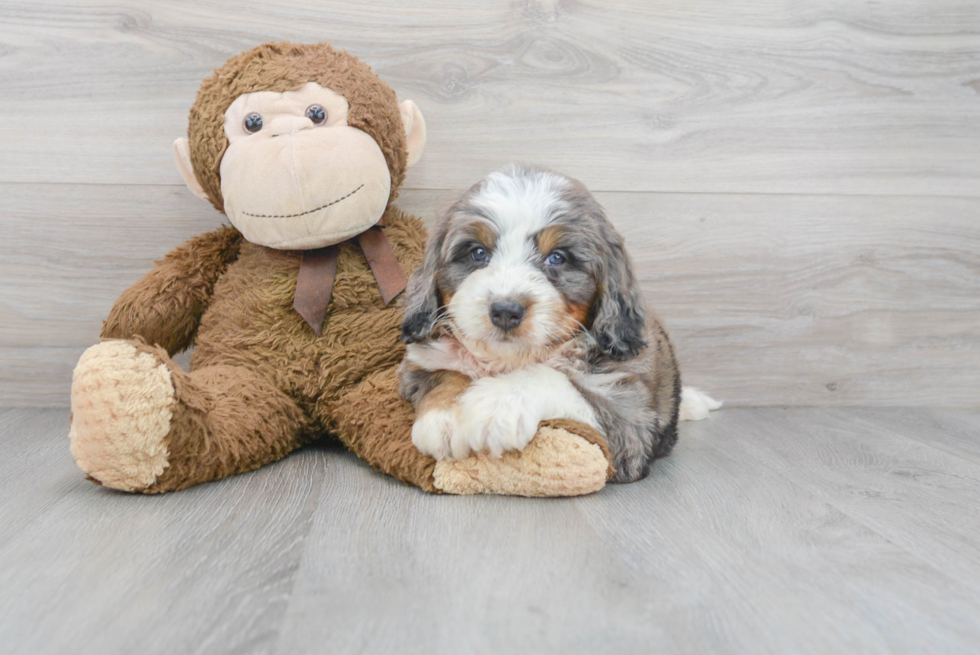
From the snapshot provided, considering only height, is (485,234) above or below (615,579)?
above

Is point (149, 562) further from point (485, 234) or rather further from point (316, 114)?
point (316, 114)

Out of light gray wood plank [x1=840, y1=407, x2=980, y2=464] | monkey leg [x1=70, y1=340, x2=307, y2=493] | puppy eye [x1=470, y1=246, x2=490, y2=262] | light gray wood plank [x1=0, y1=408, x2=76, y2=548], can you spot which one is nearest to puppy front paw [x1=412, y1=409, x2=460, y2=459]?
puppy eye [x1=470, y1=246, x2=490, y2=262]

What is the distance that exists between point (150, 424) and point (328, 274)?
0.66 m

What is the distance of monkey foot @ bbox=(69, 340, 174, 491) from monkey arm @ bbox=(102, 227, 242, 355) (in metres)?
0.46

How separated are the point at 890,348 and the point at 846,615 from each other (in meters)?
1.95

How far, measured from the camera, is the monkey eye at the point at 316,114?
6.55ft

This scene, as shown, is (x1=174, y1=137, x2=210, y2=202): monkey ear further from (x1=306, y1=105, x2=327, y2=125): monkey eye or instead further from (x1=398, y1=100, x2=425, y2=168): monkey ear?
(x1=398, y1=100, x2=425, y2=168): monkey ear

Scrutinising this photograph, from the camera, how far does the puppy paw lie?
5.45 feet

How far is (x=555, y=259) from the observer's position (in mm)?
1688

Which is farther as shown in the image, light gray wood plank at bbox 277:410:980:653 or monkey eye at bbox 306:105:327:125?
monkey eye at bbox 306:105:327:125

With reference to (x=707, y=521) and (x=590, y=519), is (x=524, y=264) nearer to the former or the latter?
(x=590, y=519)

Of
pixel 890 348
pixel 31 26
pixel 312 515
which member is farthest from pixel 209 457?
pixel 890 348

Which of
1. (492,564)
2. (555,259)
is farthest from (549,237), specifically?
(492,564)

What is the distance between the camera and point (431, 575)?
1.28 meters
